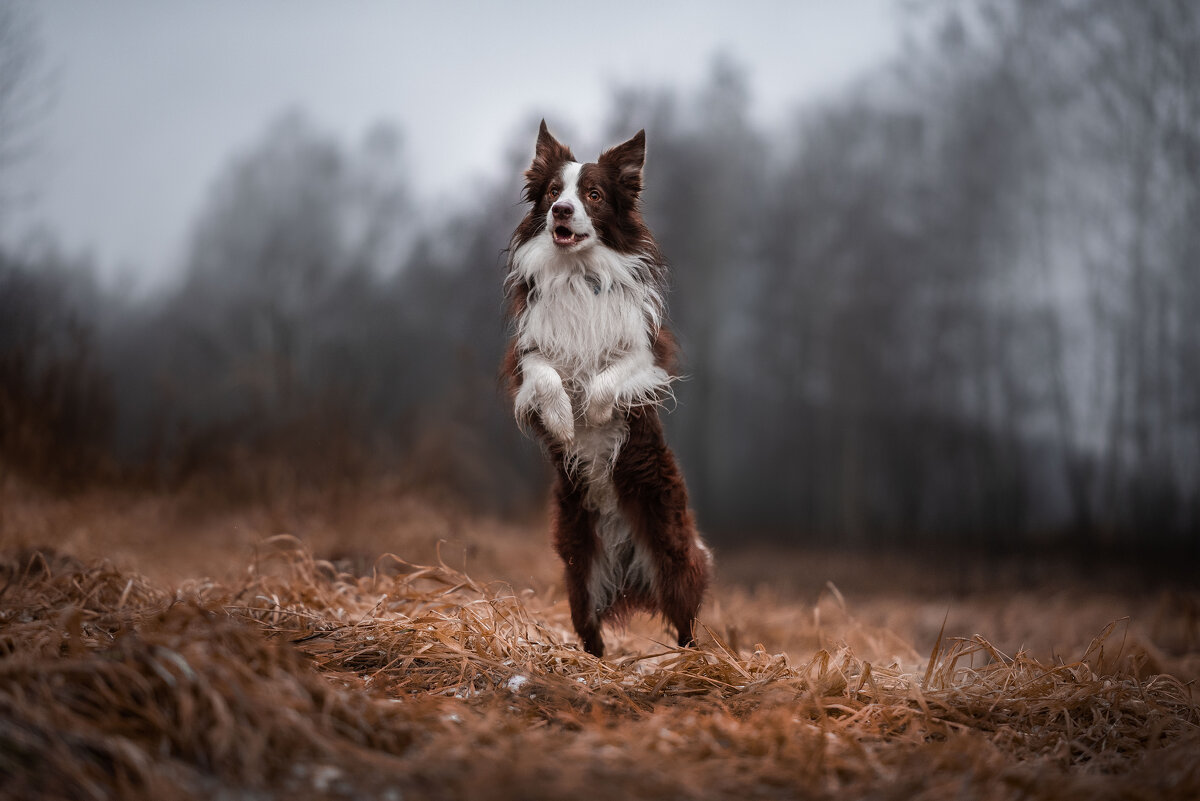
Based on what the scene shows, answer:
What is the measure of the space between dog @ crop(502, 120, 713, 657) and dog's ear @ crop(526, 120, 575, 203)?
1.0 inches

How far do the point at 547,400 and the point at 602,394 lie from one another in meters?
0.21

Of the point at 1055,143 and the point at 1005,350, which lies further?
the point at 1005,350

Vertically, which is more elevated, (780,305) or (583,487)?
(780,305)

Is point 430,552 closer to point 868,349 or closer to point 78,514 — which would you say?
point 78,514

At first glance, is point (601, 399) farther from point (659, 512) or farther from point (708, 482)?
point (708, 482)

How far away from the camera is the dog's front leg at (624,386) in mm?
2982

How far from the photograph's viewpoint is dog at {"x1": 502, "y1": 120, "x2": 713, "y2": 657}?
3057 millimetres

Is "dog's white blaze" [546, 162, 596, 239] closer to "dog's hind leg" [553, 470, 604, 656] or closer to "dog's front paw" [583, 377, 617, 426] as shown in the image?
"dog's front paw" [583, 377, 617, 426]

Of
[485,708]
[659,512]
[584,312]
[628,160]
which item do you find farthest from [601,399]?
[485,708]

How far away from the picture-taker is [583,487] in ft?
10.4

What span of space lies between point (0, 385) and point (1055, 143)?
11167 mm

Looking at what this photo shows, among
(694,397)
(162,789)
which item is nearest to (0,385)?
(162,789)

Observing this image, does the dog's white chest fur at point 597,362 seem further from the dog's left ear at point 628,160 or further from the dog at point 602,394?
the dog's left ear at point 628,160

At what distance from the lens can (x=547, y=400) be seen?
9.75ft
